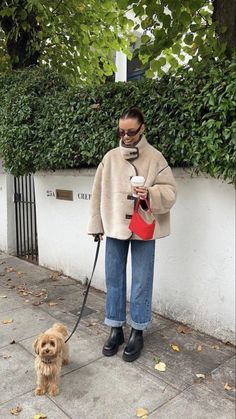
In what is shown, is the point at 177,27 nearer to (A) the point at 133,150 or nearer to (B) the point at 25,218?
(A) the point at 133,150

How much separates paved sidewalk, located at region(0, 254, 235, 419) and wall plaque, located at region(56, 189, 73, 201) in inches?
58.5

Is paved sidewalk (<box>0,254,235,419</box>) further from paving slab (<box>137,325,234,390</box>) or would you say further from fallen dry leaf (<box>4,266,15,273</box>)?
fallen dry leaf (<box>4,266,15,273</box>)

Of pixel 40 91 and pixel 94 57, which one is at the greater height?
pixel 94 57

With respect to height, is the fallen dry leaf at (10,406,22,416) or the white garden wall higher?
the white garden wall

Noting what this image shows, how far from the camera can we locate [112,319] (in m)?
3.26

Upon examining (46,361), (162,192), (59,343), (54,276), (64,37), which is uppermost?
(64,37)

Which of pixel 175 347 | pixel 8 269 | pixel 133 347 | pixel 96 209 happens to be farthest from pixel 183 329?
pixel 8 269

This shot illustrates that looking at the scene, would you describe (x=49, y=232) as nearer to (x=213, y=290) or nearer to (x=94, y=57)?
(x=213, y=290)

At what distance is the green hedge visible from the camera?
9.66ft

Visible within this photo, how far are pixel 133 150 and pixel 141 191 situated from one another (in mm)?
400

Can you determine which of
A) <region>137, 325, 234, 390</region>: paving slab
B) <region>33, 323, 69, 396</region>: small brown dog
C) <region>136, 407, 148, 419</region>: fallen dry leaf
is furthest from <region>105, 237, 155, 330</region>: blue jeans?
<region>136, 407, 148, 419</region>: fallen dry leaf

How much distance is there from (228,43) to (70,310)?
10.3 ft

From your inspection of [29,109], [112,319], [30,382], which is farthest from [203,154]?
[29,109]

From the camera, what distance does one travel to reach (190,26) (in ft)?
Answer: 13.2
